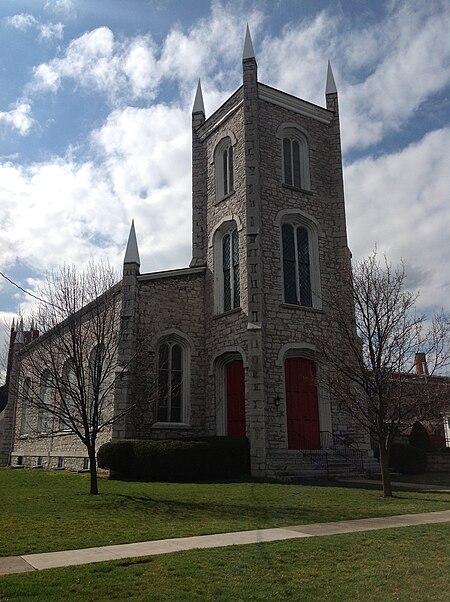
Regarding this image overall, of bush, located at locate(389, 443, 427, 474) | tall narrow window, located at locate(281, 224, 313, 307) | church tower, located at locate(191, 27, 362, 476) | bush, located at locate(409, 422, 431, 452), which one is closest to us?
church tower, located at locate(191, 27, 362, 476)

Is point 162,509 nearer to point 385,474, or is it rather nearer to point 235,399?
point 385,474

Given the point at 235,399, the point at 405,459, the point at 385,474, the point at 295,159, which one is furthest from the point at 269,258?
the point at 385,474

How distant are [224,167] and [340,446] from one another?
12.4m

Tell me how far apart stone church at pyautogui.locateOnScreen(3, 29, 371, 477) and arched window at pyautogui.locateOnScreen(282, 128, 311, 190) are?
0.05 m

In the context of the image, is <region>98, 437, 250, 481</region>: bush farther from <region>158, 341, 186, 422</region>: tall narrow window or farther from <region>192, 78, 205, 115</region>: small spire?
<region>192, 78, 205, 115</region>: small spire

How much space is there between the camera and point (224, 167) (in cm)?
2411

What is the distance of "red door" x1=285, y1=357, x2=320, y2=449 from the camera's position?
19.7 m

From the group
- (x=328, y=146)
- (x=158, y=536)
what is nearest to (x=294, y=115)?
(x=328, y=146)

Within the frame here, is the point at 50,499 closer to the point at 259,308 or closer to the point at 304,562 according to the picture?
the point at 304,562

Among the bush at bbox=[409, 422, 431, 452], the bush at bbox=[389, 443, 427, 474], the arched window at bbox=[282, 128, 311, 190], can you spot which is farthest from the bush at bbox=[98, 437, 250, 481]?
the arched window at bbox=[282, 128, 311, 190]

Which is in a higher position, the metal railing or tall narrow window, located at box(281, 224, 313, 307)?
tall narrow window, located at box(281, 224, 313, 307)

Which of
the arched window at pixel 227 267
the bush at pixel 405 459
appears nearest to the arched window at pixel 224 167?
the arched window at pixel 227 267

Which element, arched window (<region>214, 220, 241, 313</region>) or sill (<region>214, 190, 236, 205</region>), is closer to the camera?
arched window (<region>214, 220, 241, 313</region>)

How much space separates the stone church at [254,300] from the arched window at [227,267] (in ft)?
0.14
